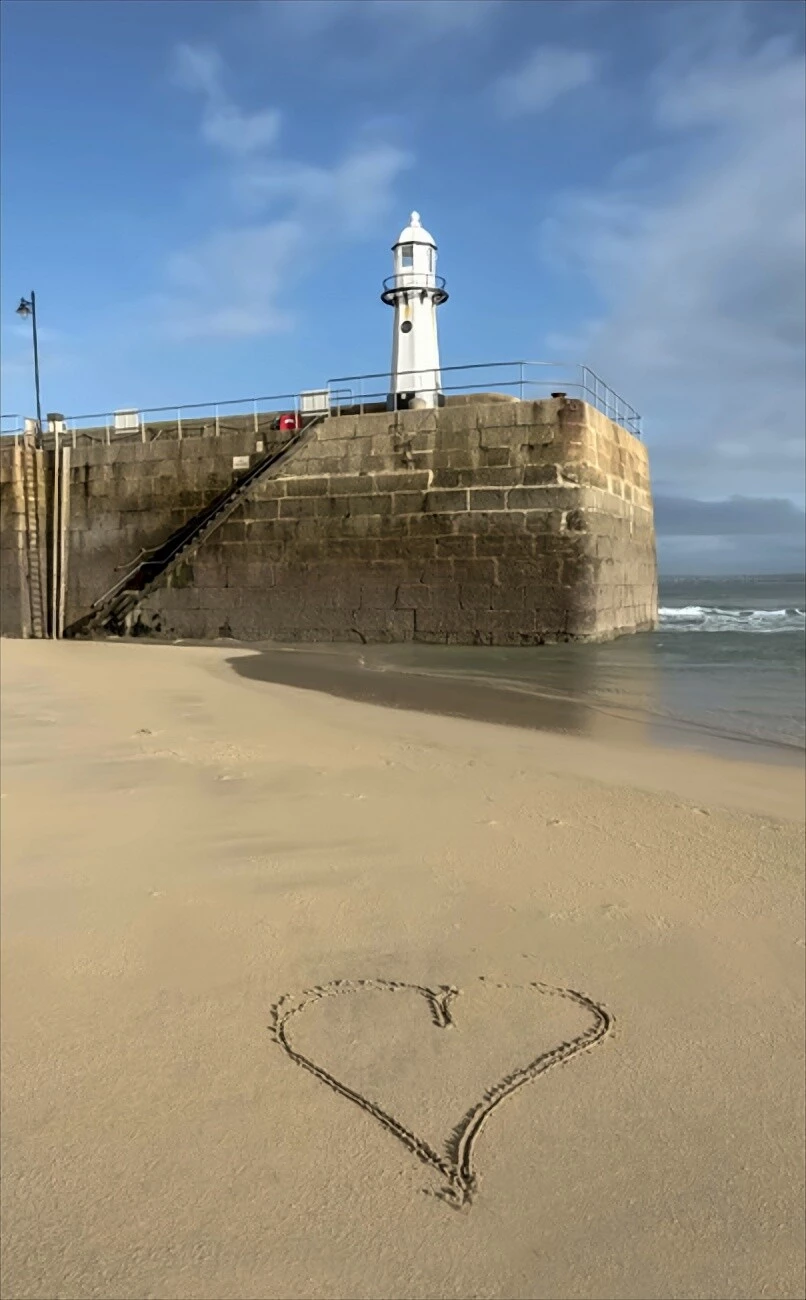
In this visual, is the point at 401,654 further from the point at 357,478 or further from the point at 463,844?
the point at 463,844

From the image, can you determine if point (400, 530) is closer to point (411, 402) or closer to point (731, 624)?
point (411, 402)

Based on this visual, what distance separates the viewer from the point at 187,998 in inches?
103

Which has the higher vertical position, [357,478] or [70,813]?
[357,478]

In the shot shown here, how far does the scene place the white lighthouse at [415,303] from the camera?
2009cm

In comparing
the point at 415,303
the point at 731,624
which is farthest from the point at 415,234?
the point at 731,624

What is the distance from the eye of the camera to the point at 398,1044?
94.0 inches

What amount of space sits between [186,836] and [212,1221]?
2.34m

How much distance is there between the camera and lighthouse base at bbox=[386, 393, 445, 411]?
592 inches

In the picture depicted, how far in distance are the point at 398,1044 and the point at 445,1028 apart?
15cm

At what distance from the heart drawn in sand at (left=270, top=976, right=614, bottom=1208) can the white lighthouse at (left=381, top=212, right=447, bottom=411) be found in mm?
18235

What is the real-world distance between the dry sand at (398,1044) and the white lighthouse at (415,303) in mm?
16846

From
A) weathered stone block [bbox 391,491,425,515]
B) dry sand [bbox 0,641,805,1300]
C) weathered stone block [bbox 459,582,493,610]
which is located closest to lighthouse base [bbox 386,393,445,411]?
weathered stone block [bbox 391,491,425,515]

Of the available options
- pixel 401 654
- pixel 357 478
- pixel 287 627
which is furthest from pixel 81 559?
pixel 401 654

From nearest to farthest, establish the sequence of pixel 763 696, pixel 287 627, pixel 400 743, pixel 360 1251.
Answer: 1. pixel 360 1251
2. pixel 400 743
3. pixel 763 696
4. pixel 287 627
